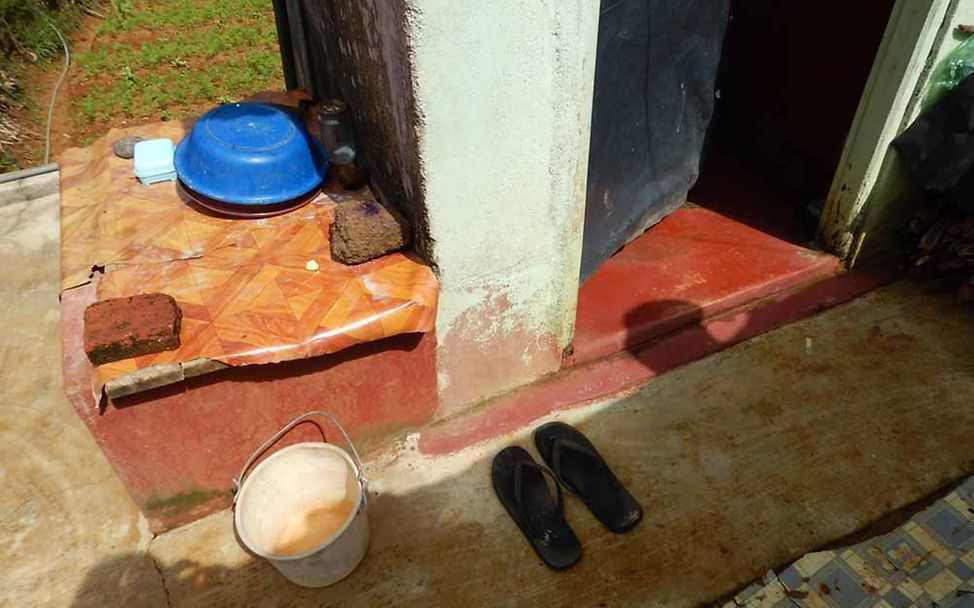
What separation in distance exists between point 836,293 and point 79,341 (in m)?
3.83

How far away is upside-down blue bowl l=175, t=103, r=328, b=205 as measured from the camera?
2.77 meters

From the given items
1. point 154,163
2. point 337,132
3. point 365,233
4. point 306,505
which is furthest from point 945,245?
point 154,163

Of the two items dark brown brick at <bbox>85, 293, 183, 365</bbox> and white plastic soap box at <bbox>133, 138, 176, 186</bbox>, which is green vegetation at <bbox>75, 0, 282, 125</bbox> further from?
dark brown brick at <bbox>85, 293, 183, 365</bbox>

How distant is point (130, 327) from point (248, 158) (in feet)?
2.92

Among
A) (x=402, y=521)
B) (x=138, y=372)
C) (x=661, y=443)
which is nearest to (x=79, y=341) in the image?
(x=138, y=372)

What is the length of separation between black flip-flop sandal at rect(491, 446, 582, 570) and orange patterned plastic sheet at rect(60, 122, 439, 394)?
80 cm

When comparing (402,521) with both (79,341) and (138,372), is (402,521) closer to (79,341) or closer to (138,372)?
(138,372)

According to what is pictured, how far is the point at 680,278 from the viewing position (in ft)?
12.2

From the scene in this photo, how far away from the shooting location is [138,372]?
7.28 ft

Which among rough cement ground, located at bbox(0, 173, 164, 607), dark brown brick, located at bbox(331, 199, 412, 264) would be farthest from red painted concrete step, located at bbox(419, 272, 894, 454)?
rough cement ground, located at bbox(0, 173, 164, 607)

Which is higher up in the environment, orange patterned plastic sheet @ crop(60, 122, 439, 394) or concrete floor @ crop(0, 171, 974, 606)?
orange patterned plastic sheet @ crop(60, 122, 439, 394)

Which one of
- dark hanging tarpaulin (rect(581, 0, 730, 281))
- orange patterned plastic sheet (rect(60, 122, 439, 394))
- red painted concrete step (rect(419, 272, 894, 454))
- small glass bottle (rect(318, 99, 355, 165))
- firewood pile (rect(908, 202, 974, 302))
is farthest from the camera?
firewood pile (rect(908, 202, 974, 302))

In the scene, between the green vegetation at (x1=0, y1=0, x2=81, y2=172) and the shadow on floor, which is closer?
the shadow on floor

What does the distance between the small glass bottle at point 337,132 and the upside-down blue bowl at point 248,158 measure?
0.33ft
